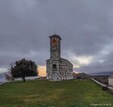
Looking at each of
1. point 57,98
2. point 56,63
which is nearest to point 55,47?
point 56,63

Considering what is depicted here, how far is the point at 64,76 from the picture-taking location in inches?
3927

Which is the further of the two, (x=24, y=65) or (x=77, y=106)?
(x=24, y=65)

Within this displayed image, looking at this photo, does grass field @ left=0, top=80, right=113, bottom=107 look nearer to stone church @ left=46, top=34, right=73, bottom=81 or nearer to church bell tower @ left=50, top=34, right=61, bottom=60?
stone church @ left=46, top=34, right=73, bottom=81

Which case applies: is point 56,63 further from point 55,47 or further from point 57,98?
point 57,98

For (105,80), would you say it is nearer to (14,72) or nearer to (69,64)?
(69,64)

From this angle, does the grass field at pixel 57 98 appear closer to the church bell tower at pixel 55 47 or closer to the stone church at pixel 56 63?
the stone church at pixel 56 63

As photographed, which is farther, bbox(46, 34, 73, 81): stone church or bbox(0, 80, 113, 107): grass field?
bbox(46, 34, 73, 81): stone church

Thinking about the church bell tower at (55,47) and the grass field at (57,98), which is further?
the church bell tower at (55,47)

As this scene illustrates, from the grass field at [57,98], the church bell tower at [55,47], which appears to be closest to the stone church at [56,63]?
the church bell tower at [55,47]

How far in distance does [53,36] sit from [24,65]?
13.9 metres

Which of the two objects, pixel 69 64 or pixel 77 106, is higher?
pixel 69 64

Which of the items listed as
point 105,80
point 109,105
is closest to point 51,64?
point 105,80

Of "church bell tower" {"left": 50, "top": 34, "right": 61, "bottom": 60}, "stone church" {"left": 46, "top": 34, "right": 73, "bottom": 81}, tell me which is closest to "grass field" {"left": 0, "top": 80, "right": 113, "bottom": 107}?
"stone church" {"left": 46, "top": 34, "right": 73, "bottom": 81}

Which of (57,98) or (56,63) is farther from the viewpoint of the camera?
(56,63)
